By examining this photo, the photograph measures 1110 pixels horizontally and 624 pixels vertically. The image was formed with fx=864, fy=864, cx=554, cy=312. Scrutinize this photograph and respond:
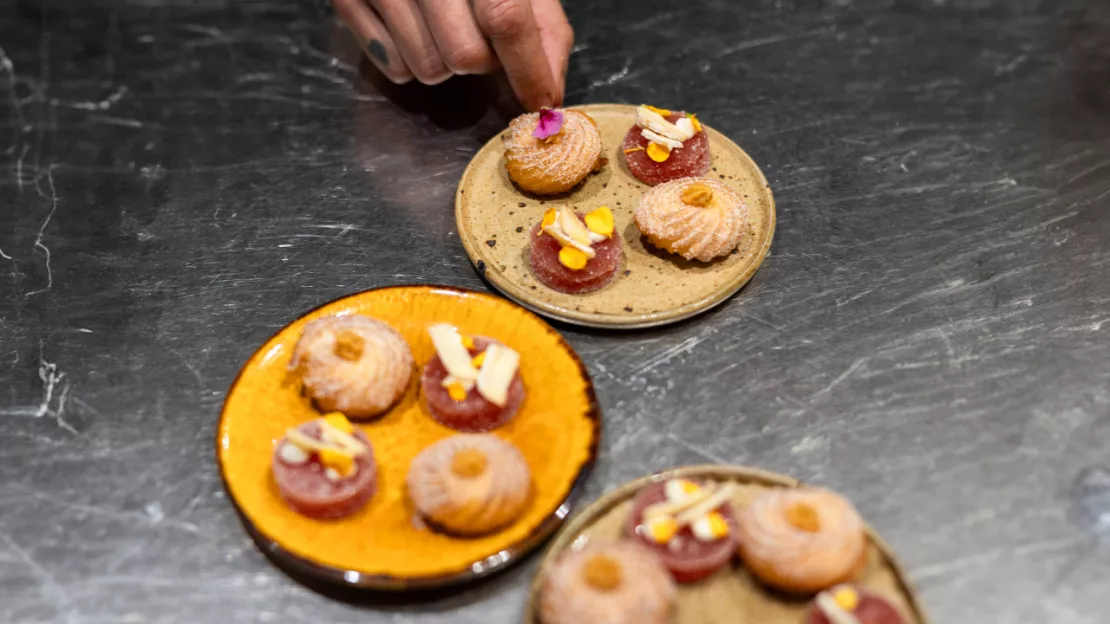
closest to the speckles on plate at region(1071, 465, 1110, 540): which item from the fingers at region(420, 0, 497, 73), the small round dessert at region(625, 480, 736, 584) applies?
the small round dessert at region(625, 480, 736, 584)

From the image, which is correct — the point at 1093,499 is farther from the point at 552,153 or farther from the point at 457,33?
the point at 457,33

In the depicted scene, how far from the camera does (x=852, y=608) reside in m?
1.91

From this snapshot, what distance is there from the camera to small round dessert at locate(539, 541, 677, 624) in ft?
6.12

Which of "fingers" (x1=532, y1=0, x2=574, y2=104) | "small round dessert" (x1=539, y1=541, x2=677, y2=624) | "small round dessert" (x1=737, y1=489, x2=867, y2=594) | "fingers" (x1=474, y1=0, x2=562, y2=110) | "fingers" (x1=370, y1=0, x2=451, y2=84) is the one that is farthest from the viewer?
"fingers" (x1=532, y1=0, x2=574, y2=104)

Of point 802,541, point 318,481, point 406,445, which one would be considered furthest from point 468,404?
point 802,541

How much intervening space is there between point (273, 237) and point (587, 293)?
1.22m

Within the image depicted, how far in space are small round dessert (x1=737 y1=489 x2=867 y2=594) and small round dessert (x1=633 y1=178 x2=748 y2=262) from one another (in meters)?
0.94

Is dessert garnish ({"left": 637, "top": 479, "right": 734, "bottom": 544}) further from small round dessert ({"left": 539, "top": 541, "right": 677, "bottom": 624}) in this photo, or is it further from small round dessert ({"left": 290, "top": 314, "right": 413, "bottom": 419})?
small round dessert ({"left": 290, "top": 314, "right": 413, "bottom": 419})

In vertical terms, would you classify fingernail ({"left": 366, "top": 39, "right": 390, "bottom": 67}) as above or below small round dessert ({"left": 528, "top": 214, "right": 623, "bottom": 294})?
above

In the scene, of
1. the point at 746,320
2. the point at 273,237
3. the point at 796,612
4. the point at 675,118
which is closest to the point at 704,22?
the point at 675,118

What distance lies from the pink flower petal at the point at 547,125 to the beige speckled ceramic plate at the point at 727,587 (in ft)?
4.29

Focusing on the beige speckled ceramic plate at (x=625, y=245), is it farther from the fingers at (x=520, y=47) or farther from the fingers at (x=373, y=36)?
the fingers at (x=373, y=36)

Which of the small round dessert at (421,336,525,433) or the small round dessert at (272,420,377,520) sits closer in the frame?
the small round dessert at (272,420,377,520)

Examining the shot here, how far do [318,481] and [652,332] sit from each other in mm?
1140
